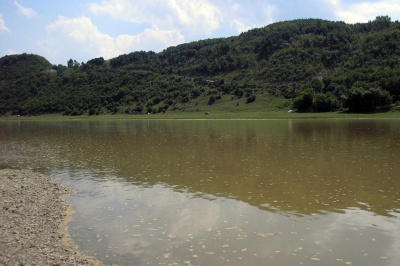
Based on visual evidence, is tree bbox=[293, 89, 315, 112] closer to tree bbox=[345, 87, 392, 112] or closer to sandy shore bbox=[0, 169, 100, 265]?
tree bbox=[345, 87, 392, 112]

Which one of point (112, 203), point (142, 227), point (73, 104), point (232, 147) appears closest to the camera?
point (142, 227)

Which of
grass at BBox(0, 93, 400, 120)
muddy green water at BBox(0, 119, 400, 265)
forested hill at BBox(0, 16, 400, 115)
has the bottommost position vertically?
muddy green water at BBox(0, 119, 400, 265)

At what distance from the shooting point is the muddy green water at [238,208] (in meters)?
12.3

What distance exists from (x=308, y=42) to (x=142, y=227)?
636ft

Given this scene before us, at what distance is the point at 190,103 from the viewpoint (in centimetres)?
15925

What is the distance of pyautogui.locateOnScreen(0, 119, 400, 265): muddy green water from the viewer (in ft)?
40.3

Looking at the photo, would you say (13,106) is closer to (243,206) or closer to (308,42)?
(308,42)

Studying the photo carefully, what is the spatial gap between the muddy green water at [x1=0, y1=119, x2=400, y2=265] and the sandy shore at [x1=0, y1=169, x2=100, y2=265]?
695mm

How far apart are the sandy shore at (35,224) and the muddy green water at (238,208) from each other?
70 cm

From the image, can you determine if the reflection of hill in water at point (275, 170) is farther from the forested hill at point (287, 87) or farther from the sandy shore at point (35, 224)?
the forested hill at point (287, 87)

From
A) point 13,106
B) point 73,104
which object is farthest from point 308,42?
point 13,106

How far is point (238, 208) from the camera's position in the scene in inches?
677

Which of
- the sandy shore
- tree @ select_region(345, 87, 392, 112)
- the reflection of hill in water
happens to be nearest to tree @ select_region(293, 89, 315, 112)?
tree @ select_region(345, 87, 392, 112)

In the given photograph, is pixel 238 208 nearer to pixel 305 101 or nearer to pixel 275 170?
pixel 275 170
